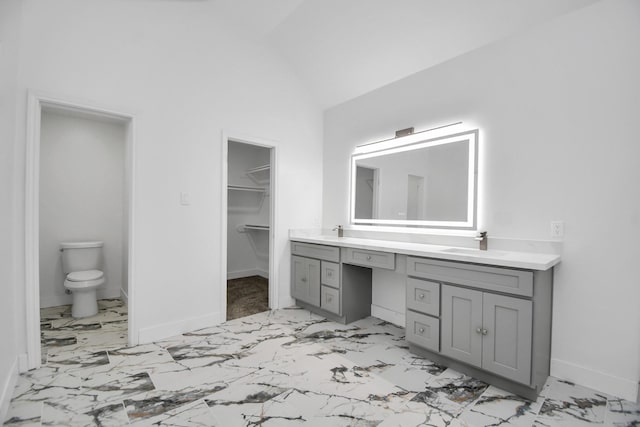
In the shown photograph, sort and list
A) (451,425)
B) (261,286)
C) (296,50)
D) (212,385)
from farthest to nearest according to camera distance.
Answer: (261,286) < (296,50) < (212,385) < (451,425)

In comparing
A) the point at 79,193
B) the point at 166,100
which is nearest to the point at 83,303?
the point at 79,193

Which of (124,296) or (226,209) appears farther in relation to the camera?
(124,296)

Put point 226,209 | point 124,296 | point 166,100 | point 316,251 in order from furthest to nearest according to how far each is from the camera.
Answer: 1. point 124,296
2. point 316,251
3. point 226,209
4. point 166,100

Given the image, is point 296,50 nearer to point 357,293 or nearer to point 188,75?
point 188,75

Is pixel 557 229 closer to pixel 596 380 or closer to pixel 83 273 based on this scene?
pixel 596 380

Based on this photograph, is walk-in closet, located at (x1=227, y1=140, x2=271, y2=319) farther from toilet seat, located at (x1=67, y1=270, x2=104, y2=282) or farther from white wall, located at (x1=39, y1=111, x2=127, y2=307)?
toilet seat, located at (x1=67, y1=270, x2=104, y2=282)

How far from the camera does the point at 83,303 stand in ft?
10.0

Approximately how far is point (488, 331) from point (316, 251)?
1732mm

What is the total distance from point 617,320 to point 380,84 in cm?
265

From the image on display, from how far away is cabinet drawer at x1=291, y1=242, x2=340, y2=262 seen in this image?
2988 mm

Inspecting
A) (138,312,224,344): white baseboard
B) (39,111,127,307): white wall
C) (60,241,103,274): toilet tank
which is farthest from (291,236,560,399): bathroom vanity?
(39,111,127,307): white wall

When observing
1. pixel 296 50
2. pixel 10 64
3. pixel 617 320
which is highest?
pixel 296 50

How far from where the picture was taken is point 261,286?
14.6ft

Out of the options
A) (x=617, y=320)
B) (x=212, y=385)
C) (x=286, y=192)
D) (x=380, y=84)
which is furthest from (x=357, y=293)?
(x=380, y=84)
